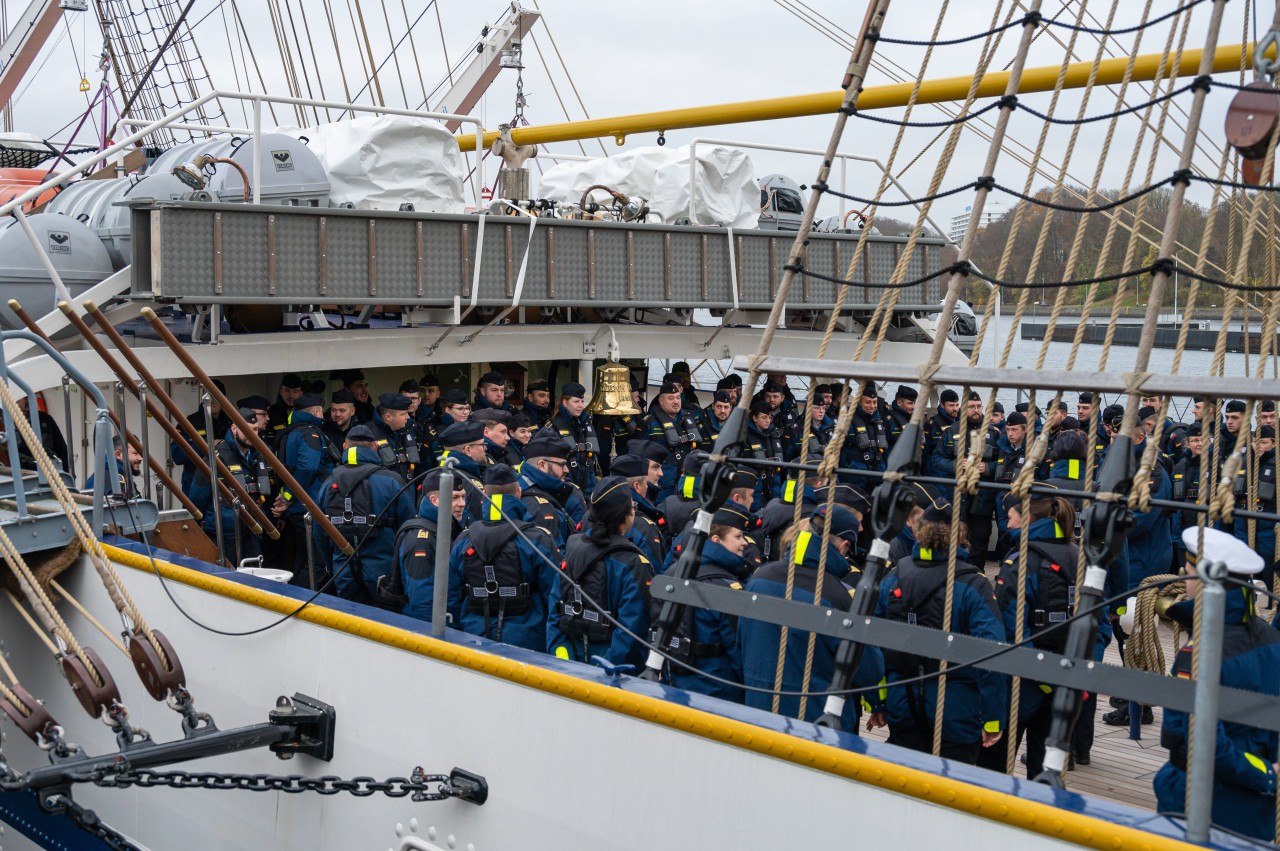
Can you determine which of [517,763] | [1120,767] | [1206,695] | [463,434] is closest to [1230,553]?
[1206,695]

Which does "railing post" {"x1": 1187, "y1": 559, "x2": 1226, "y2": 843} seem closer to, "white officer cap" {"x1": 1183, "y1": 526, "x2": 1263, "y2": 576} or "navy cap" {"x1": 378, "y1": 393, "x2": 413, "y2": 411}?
"white officer cap" {"x1": 1183, "y1": 526, "x2": 1263, "y2": 576}

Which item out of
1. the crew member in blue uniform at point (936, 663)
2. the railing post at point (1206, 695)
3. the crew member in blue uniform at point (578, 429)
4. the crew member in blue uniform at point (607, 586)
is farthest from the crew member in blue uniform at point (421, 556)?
the crew member in blue uniform at point (578, 429)

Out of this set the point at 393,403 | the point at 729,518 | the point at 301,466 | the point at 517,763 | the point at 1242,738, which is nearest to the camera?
the point at 1242,738

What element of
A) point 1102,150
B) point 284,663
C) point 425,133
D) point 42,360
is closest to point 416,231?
point 425,133

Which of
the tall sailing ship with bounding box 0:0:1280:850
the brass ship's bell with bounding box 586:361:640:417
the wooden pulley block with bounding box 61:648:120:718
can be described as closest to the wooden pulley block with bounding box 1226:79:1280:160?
the tall sailing ship with bounding box 0:0:1280:850

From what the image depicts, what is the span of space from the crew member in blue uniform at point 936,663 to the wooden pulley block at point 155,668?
108 inches

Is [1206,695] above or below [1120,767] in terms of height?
above

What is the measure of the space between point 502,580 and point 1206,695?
134 inches

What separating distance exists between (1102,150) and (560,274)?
6.48 meters

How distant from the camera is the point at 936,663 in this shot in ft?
15.8

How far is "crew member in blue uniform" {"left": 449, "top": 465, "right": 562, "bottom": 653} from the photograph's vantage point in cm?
551

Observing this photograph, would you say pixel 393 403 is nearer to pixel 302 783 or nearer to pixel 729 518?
pixel 729 518

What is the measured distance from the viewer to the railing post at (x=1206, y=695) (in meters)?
2.52

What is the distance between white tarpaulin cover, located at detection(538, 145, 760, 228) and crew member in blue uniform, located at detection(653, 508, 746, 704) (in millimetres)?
6954
